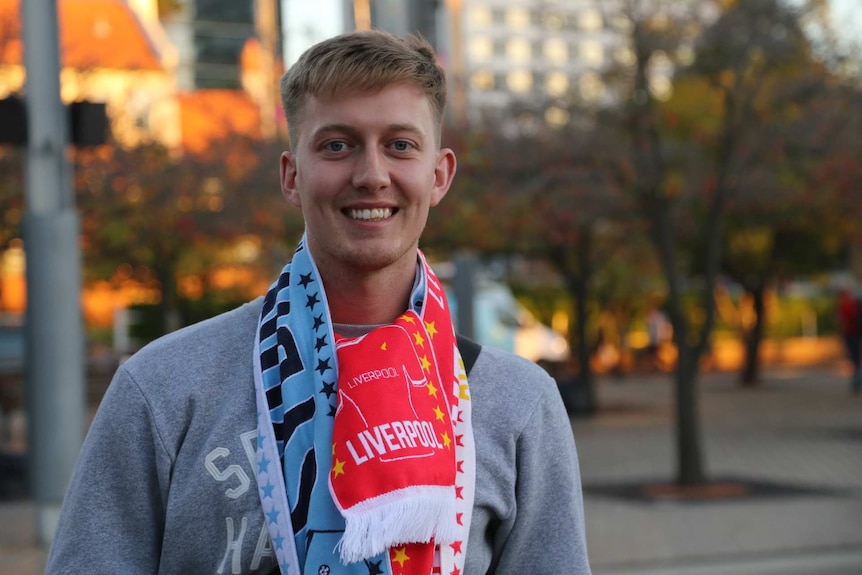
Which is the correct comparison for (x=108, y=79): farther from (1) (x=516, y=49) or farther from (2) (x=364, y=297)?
(1) (x=516, y=49)

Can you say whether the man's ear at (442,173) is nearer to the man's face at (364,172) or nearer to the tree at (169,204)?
the man's face at (364,172)

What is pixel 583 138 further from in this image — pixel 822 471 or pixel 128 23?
pixel 128 23

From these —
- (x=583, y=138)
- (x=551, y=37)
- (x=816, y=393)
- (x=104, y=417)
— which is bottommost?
(x=816, y=393)

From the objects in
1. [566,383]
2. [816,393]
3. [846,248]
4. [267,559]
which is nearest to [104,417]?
[267,559]

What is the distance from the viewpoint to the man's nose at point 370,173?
2297 mm

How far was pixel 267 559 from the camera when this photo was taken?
219 centimetres

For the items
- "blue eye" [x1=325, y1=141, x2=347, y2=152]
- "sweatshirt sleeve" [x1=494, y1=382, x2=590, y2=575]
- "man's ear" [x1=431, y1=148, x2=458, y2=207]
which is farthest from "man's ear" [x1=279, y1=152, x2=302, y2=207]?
"sweatshirt sleeve" [x1=494, y1=382, x2=590, y2=575]

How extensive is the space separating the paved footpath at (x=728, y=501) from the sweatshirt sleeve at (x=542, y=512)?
6.62 m

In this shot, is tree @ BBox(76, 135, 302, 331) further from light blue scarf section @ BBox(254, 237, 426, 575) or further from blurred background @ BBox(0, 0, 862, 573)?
light blue scarf section @ BBox(254, 237, 426, 575)

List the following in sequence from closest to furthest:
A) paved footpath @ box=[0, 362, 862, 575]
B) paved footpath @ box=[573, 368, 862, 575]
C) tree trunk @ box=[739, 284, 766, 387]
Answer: paved footpath @ box=[0, 362, 862, 575] → paved footpath @ box=[573, 368, 862, 575] → tree trunk @ box=[739, 284, 766, 387]

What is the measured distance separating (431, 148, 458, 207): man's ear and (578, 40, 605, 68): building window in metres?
10.1

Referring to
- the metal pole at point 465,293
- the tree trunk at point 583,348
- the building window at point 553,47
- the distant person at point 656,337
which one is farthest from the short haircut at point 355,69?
the distant person at point 656,337

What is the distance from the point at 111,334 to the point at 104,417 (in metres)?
36.8

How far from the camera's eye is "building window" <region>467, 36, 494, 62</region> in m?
134
